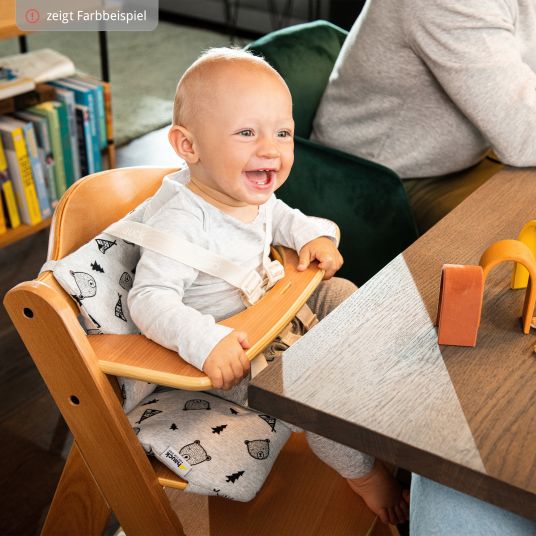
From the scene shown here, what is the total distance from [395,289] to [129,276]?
420 millimetres

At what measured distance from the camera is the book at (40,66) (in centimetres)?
255

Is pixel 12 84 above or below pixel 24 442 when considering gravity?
above

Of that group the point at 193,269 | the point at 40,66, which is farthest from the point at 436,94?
the point at 40,66

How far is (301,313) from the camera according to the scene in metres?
1.23

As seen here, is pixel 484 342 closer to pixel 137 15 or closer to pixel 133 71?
pixel 133 71

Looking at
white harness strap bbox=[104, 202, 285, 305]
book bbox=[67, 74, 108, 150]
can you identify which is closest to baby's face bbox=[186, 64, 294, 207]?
white harness strap bbox=[104, 202, 285, 305]

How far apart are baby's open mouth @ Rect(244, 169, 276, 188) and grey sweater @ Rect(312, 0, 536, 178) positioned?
515 mm

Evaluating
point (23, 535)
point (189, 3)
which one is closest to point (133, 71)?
point (189, 3)

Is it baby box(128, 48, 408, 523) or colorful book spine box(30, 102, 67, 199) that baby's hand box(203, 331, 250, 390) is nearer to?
baby box(128, 48, 408, 523)

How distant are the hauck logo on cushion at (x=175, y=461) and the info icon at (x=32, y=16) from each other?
1692 millimetres

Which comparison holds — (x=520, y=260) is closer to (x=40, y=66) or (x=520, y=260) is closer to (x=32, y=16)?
(x=32, y=16)

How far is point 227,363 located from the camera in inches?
37.1

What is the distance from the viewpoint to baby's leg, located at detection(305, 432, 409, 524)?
109 centimetres

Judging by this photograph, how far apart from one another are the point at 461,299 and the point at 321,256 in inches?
15.1
